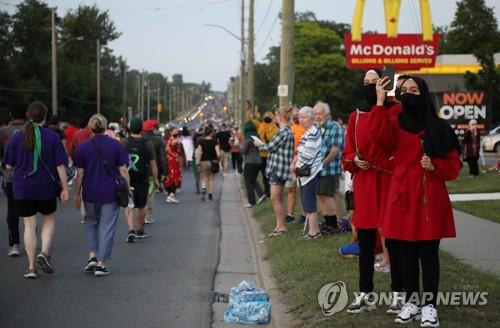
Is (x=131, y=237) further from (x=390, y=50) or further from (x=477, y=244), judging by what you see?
(x=390, y=50)

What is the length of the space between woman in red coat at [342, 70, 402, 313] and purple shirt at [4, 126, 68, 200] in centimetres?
407

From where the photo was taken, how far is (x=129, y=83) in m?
150

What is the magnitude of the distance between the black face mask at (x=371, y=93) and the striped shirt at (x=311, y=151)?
4304 mm

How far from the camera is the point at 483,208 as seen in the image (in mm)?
15203

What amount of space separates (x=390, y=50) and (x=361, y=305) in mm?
30801

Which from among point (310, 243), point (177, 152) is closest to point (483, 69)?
point (177, 152)

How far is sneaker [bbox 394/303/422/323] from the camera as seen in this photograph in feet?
20.7

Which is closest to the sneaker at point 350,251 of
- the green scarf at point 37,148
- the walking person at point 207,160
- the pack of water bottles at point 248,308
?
the pack of water bottles at point 248,308

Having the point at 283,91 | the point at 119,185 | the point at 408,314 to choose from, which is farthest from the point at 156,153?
the point at 408,314

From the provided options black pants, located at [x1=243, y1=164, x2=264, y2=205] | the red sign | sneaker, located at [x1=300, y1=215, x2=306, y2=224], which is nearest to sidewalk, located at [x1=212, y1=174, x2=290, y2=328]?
black pants, located at [x1=243, y1=164, x2=264, y2=205]

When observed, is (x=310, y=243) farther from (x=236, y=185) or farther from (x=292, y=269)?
(x=236, y=185)

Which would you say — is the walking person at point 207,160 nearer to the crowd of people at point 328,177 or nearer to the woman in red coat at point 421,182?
the crowd of people at point 328,177

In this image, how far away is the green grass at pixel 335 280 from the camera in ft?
21.3

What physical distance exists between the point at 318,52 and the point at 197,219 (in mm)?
85072
